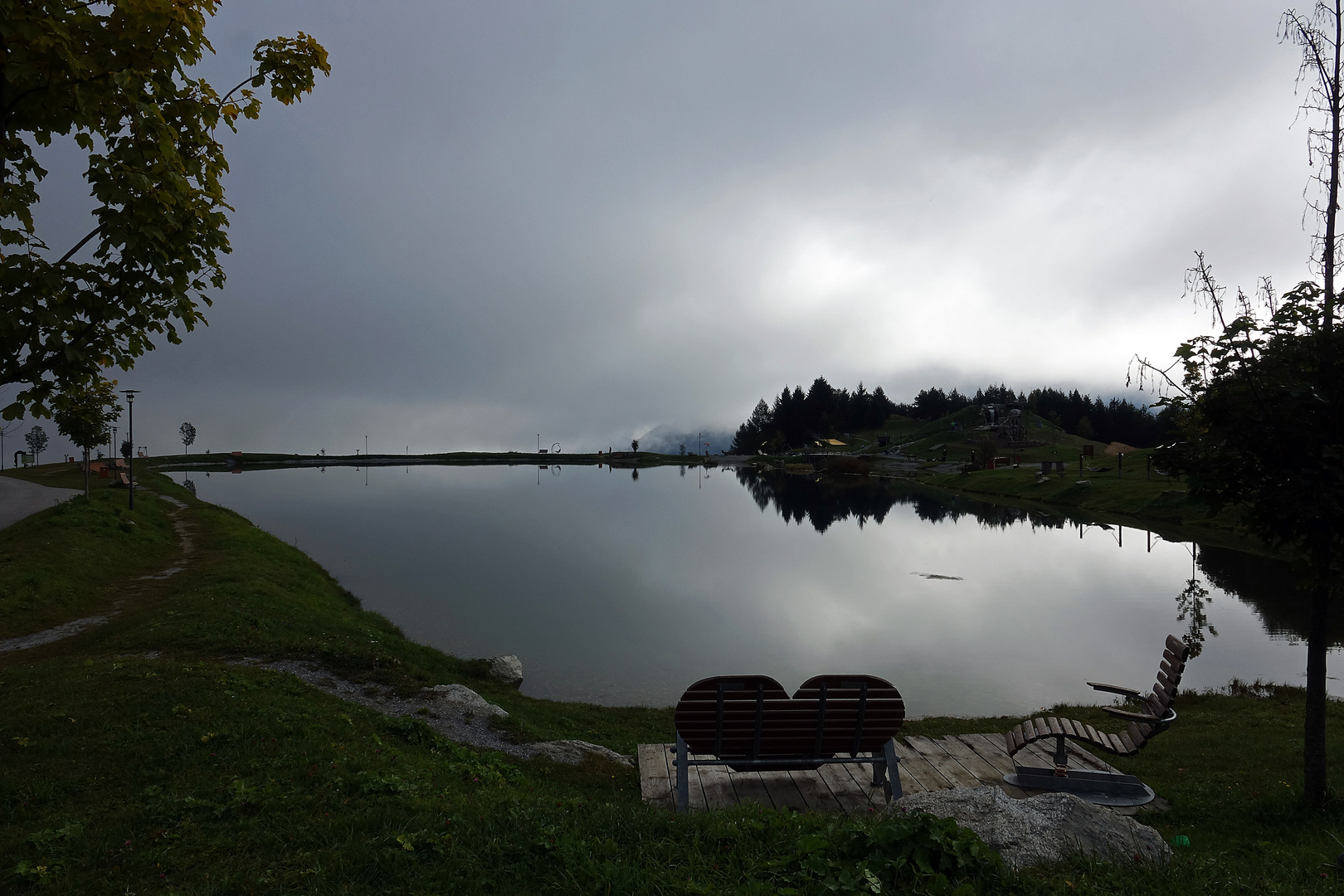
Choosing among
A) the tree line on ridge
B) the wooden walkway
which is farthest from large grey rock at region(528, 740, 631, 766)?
the tree line on ridge

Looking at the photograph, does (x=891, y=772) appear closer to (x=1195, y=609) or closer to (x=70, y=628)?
(x=70, y=628)

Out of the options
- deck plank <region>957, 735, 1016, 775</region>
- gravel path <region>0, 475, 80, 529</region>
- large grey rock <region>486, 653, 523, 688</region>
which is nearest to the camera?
deck plank <region>957, 735, 1016, 775</region>

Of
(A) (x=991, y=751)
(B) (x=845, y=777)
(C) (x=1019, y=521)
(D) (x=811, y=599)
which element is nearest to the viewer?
(B) (x=845, y=777)

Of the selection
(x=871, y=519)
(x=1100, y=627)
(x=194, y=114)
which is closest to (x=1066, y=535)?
(x=871, y=519)

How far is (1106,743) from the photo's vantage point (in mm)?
8039

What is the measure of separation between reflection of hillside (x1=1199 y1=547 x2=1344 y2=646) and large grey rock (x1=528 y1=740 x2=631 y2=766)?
1696cm

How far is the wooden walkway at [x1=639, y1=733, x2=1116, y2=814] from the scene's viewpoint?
7223 mm

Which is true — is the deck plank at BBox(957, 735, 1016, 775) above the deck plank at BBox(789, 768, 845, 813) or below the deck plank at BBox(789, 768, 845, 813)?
below

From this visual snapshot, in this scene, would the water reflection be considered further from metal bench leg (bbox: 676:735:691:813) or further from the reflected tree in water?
metal bench leg (bbox: 676:735:691:813)

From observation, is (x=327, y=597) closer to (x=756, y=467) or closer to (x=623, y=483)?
(x=623, y=483)

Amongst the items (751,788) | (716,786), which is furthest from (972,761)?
(716,786)

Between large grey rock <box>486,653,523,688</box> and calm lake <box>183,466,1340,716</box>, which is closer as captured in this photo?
large grey rock <box>486,653,523,688</box>

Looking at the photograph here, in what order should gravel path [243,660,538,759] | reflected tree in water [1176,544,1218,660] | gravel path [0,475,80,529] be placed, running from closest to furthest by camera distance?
gravel path [243,660,538,759] < reflected tree in water [1176,544,1218,660] < gravel path [0,475,80,529]

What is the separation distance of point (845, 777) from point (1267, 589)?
27.3 metres
